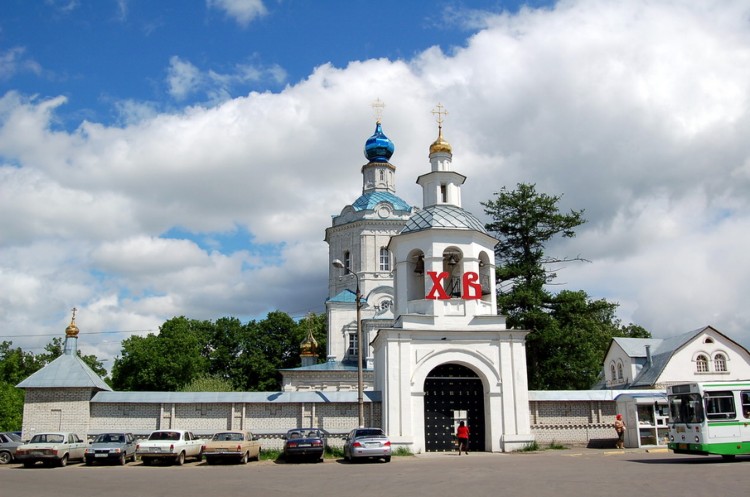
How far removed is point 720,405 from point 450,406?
8.67 m

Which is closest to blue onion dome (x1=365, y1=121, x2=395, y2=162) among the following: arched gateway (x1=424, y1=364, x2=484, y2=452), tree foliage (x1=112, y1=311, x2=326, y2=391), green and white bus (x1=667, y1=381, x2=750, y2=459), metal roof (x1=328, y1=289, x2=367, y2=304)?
metal roof (x1=328, y1=289, x2=367, y2=304)

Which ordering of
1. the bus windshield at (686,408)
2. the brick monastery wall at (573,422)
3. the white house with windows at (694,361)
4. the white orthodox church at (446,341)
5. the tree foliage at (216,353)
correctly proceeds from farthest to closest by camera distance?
1. the tree foliage at (216,353)
2. the white house with windows at (694,361)
3. the brick monastery wall at (573,422)
4. the white orthodox church at (446,341)
5. the bus windshield at (686,408)

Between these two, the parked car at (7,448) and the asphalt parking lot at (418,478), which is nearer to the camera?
the asphalt parking lot at (418,478)

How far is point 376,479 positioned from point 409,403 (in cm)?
866

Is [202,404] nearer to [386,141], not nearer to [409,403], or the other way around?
[409,403]

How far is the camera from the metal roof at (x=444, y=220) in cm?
2511

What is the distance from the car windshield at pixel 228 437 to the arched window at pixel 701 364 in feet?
80.6

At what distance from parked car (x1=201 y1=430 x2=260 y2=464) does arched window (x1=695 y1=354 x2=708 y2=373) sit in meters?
24.0

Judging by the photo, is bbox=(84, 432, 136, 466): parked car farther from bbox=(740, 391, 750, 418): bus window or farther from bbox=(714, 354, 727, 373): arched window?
bbox=(714, 354, 727, 373): arched window

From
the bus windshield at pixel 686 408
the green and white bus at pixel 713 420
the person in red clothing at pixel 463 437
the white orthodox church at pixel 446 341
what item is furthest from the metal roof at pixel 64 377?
the green and white bus at pixel 713 420

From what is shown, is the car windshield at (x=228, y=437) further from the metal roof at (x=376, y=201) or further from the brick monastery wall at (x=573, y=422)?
the metal roof at (x=376, y=201)

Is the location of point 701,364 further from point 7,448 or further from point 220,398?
point 7,448

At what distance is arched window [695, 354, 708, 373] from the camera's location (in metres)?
35.0

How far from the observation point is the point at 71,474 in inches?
675
